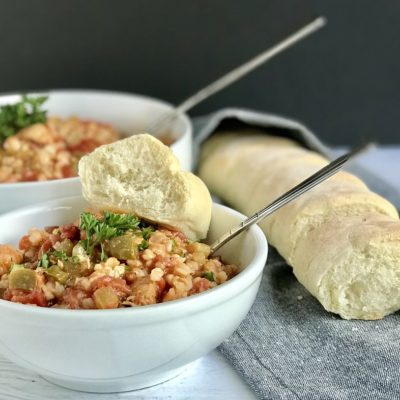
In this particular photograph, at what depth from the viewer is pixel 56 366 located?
1448mm

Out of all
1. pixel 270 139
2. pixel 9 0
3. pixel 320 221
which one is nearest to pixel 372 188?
pixel 270 139

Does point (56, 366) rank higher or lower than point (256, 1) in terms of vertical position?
lower

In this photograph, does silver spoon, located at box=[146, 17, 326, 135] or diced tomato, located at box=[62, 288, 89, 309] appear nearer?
diced tomato, located at box=[62, 288, 89, 309]

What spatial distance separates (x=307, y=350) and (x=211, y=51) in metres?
1.60

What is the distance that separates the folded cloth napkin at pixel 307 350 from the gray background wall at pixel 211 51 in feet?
4.10

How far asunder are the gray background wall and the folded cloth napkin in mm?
1249

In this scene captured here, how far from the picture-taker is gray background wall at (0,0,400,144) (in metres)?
2.88

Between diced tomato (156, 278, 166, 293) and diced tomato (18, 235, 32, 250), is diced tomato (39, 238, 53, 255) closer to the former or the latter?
diced tomato (18, 235, 32, 250)

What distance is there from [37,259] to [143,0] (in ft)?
4.87

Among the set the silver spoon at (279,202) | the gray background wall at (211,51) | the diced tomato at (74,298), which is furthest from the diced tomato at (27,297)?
the gray background wall at (211,51)

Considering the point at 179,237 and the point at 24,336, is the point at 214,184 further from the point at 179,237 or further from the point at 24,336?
the point at 24,336

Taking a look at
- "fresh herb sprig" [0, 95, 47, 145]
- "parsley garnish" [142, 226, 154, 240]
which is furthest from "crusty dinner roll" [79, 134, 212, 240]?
"fresh herb sprig" [0, 95, 47, 145]

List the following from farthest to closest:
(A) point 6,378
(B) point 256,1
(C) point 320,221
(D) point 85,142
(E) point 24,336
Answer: (B) point 256,1 → (D) point 85,142 → (C) point 320,221 → (A) point 6,378 → (E) point 24,336

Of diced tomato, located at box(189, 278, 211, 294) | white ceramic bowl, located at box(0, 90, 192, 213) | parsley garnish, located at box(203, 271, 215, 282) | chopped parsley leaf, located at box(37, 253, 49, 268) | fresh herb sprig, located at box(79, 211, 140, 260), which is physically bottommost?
white ceramic bowl, located at box(0, 90, 192, 213)
